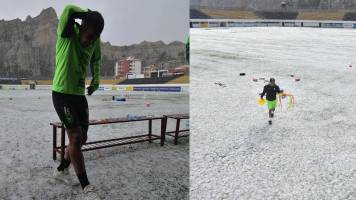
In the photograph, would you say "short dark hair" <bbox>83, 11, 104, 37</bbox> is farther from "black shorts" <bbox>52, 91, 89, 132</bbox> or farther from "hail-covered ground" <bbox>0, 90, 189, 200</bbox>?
"hail-covered ground" <bbox>0, 90, 189, 200</bbox>

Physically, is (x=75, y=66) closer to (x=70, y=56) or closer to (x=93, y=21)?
(x=70, y=56)

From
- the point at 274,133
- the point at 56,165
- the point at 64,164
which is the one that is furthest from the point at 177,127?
the point at 274,133

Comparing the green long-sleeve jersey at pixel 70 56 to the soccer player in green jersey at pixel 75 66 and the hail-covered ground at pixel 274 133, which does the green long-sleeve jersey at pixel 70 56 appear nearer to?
the soccer player in green jersey at pixel 75 66

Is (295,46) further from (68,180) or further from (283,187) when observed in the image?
(68,180)

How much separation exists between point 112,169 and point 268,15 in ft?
113

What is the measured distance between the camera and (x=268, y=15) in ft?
115

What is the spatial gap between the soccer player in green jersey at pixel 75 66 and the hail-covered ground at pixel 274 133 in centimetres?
196

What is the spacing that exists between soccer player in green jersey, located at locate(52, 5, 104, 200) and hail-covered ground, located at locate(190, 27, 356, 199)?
6.43 feet

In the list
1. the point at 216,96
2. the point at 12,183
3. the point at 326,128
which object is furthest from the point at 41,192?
the point at 216,96

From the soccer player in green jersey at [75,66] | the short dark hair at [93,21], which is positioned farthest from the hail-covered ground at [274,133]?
the short dark hair at [93,21]

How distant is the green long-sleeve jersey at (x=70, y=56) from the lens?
1739mm

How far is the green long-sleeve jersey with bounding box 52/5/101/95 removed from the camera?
1.74 m

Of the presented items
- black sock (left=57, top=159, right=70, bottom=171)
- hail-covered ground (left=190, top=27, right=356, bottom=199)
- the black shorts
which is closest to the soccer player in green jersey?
the black shorts

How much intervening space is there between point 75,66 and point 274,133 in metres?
4.85
